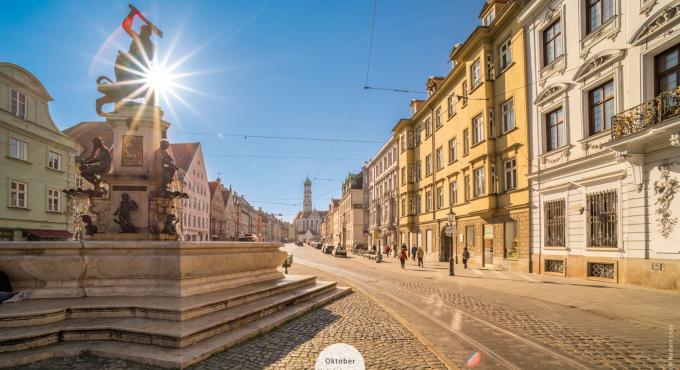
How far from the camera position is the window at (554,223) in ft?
57.9

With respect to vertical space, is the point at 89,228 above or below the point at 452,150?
below

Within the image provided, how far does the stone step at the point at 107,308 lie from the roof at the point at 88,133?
40800 mm

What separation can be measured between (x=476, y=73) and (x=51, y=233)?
3199 centimetres

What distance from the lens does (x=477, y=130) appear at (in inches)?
992

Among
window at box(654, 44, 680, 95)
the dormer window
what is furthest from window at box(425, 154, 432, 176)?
window at box(654, 44, 680, 95)

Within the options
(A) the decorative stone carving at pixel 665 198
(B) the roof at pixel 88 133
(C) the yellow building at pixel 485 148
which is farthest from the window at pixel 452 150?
(B) the roof at pixel 88 133

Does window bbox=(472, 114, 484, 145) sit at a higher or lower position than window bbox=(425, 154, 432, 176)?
higher

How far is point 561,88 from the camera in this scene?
57.2 ft

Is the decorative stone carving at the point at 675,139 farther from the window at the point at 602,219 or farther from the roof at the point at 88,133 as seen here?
the roof at the point at 88,133

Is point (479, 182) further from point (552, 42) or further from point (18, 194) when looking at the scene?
point (18, 194)

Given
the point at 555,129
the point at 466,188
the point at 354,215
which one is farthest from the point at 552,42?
the point at 354,215

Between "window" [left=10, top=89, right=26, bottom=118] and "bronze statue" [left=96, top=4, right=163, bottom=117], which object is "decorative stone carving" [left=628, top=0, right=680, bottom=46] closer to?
"bronze statue" [left=96, top=4, right=163, bottom=117]

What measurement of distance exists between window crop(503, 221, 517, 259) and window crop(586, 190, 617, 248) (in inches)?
215

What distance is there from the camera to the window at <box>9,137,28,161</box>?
87.6 feet
